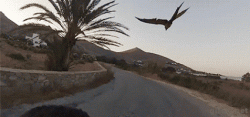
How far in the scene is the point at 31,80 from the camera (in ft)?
16.4

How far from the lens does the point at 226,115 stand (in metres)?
5.62

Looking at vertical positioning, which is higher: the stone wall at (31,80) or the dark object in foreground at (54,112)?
the dark object in foreground at (54,112)

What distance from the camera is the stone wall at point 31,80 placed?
4.40 meters

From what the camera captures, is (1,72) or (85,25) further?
(85,25)

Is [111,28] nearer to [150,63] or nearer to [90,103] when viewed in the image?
[90,103]

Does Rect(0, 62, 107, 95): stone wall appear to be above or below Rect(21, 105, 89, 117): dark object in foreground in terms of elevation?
below

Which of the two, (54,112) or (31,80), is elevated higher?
(54,112)

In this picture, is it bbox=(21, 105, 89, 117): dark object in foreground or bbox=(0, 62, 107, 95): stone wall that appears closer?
bbox=(21, 105, 89, 117): dark object in foreground

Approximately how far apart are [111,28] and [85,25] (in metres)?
1.70

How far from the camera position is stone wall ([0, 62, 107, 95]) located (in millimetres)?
4402

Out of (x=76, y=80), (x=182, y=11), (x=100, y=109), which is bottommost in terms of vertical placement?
(x=100, y=109)

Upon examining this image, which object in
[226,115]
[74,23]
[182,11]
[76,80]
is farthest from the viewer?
[74,23]

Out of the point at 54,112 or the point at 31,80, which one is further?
the point at 31,80

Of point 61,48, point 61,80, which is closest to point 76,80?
point 61,80
